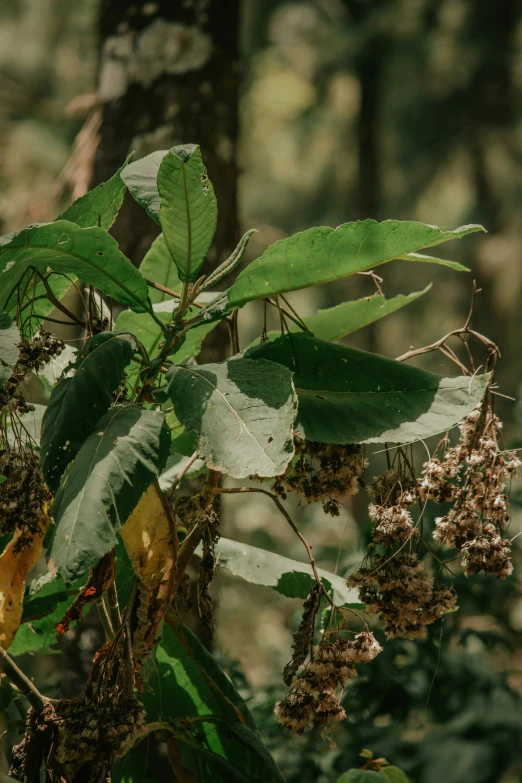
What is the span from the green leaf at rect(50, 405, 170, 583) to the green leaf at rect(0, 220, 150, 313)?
24 centimetres

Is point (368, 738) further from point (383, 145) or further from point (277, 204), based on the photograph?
point (277, 204)

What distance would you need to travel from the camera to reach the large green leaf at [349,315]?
1348 millimetres

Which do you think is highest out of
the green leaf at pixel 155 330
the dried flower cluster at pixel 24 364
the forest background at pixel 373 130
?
the dried flower cluster at pixel 24 364

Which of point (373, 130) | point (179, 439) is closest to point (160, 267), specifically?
point (179, 439)

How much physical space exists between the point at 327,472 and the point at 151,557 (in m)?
0.30

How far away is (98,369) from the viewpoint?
3.49ft

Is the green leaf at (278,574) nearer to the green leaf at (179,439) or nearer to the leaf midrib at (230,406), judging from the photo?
the green leaf at (179,439)

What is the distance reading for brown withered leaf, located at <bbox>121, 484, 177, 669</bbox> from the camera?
1.11 m

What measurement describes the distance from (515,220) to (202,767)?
834 cm

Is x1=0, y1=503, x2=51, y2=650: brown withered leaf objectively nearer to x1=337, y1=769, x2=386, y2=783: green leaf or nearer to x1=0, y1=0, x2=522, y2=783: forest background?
x1=337, y1=769, x2=386, y2=783: green leaf

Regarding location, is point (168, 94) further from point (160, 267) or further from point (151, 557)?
point (151, 557)

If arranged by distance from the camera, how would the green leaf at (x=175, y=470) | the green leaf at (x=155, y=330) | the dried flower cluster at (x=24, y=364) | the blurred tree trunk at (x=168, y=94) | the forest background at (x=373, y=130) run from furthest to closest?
the forest background at (x=373, y=130) → the blurred tree trunk at (x=168, y=94) → the green leaf at (x=175, y=470) → the green leaf at (x=155, y=330) → the dried flower cluster at (x=24, y=364)

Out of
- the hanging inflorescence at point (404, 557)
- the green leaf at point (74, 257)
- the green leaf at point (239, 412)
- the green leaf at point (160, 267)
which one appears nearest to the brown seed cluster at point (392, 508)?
the hanging inflorescence at point (404, 557)

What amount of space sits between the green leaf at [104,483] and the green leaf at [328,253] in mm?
276
